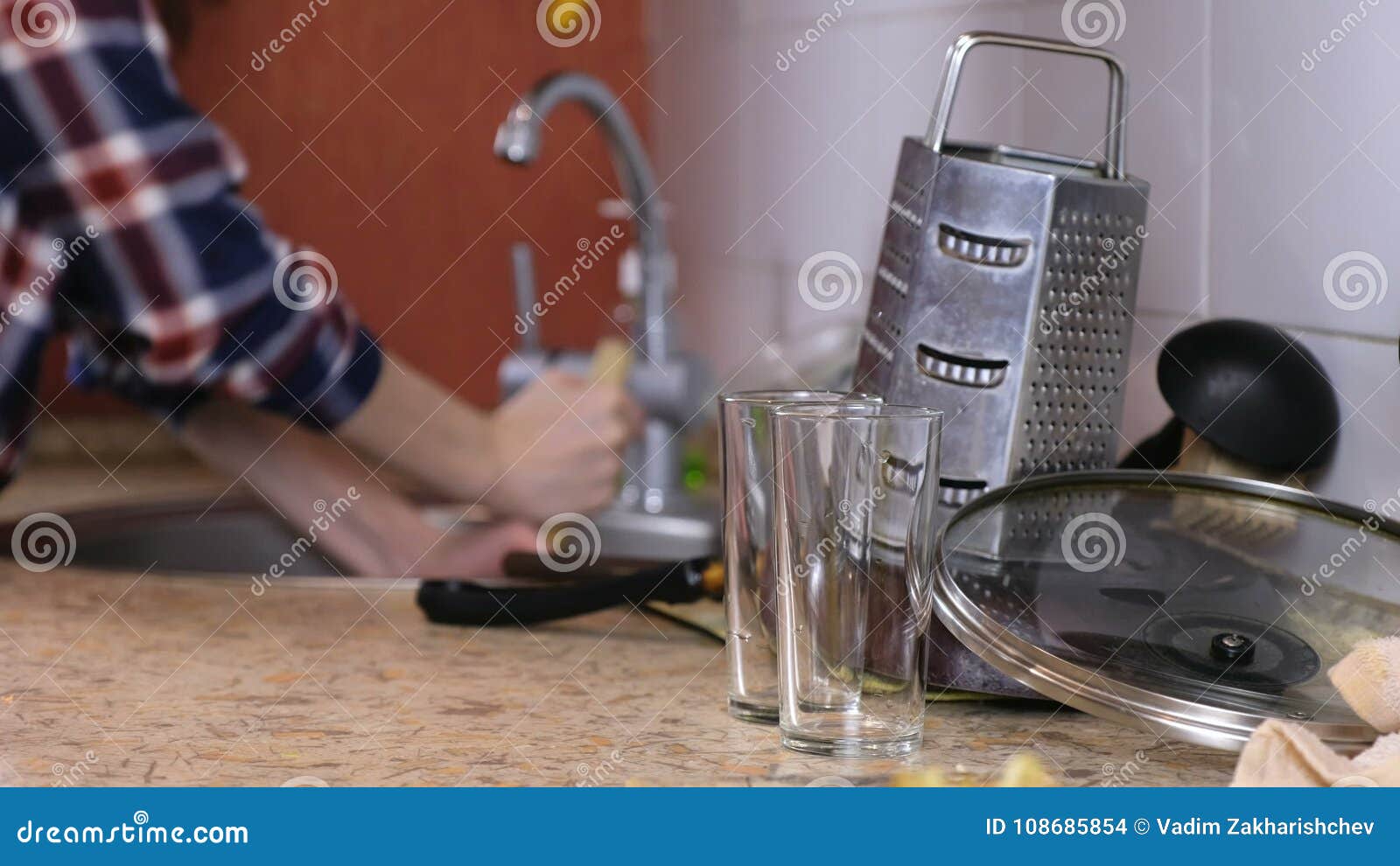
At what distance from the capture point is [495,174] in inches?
84.4

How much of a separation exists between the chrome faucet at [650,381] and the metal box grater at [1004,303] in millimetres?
734

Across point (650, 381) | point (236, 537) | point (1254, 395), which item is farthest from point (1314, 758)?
point (236, 537)

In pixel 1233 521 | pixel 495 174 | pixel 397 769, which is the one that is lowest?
pixel 397 769

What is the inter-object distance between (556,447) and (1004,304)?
704 millimetres

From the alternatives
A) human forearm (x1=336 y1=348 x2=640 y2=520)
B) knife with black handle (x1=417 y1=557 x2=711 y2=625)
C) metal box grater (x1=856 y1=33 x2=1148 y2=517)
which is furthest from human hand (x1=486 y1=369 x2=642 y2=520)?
metal box grater (x1=856 y1=33 x2=1148 y2=517)

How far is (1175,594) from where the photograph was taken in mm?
611

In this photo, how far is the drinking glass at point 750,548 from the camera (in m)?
0.61

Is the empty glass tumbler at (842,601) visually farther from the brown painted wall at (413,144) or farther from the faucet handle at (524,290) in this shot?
the brown painted wall at (413,144)

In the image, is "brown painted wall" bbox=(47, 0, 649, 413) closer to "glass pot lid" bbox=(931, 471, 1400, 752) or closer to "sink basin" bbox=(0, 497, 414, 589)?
"sink basin" bbox=(0, 497, 414, 589)

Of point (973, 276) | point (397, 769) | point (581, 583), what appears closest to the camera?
point (397, 769)

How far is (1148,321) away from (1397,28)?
0.84 feet

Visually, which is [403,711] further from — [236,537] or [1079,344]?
[236,537]
